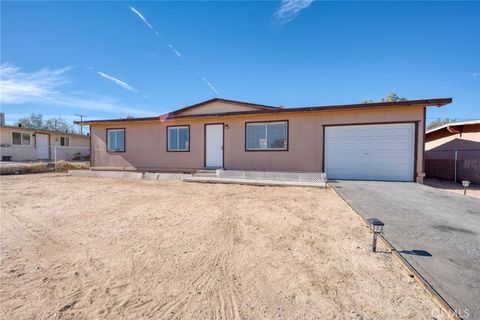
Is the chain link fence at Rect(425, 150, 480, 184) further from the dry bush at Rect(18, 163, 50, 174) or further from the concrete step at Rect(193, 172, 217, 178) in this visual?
the dry bush at Rect(18, 163, 50, 174)

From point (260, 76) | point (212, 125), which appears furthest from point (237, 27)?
point (212, 125)

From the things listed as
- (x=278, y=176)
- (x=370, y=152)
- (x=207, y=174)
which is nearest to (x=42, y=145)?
(x=207, y=174)

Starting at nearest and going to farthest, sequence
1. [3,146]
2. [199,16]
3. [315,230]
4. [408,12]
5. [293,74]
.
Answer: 1. [315,230]
2. [408,12]
3. [199,16]
4. [293,74]
5. [3,146]

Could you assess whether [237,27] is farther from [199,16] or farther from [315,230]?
[315,230]

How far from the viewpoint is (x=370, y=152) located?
26.9 ft

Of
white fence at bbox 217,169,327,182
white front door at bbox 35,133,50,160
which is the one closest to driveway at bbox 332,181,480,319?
white fence at bbox 217,169,327,182

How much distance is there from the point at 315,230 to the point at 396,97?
36.2 metres

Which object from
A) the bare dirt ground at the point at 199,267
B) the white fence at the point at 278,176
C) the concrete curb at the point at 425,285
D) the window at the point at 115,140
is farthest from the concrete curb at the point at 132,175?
the concrete curb at the point at 425,285

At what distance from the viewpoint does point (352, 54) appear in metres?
11.2

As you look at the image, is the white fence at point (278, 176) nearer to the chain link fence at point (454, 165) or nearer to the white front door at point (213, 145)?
the white front door at point (213, 145)

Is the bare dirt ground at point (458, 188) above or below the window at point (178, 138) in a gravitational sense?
below

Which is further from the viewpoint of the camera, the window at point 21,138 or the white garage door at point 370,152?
the window at point 21,138

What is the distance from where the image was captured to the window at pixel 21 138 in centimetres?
1908

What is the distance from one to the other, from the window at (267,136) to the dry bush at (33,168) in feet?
45.3
